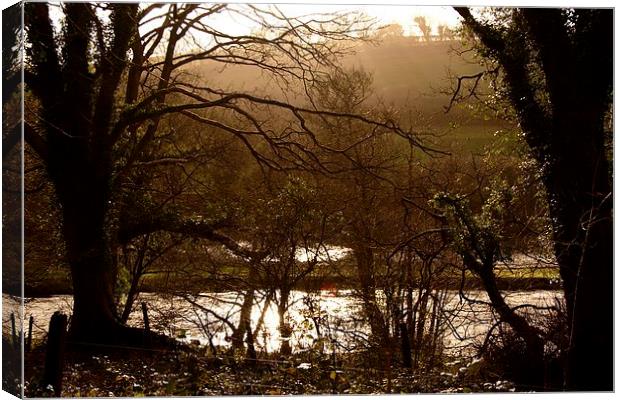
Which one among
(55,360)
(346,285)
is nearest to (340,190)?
(346,285)

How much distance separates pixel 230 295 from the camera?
260 inches

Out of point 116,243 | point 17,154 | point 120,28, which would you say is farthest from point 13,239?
point 120,28

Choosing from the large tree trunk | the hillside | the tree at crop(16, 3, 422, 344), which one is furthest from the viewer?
the hillside

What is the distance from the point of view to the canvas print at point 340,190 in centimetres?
594

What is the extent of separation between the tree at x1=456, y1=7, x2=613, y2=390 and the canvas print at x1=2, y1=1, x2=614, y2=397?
0.05 feet

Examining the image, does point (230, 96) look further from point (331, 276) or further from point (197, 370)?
point (197, 370)

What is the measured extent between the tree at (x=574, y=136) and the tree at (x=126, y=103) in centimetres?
125

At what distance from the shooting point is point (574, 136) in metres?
6.23

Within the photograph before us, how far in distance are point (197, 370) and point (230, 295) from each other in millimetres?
946

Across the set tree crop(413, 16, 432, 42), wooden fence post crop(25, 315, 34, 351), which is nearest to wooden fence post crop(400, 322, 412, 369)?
tree crop(413, 16, 432, 42)

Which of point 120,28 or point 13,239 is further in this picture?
point 120,28

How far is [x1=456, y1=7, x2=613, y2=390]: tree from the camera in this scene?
603 centimetres

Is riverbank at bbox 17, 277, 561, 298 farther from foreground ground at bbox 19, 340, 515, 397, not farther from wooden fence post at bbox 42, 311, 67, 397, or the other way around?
foreground ground at bbox 19, 340, 515, 397

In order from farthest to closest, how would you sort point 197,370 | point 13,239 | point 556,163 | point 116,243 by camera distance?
point 116,243 < point 556,163 < point 197,370 < point 13,239
